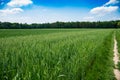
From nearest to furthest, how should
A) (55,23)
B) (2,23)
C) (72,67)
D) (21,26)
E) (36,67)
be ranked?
(36,67) < (72,67) < (2,23) < (21,26) < (55,23)

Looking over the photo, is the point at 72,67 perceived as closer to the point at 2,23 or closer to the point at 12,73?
the point at 12,73

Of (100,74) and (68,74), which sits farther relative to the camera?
(100,74)

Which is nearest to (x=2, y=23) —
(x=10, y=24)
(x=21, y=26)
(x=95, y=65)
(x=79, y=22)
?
(x=10, y=24)

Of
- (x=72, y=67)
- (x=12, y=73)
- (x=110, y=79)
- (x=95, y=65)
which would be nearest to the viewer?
(x=12, y=73)

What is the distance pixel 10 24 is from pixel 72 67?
12009cm

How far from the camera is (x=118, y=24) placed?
463ft

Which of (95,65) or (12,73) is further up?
(12,73)

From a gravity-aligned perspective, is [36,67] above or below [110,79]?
above

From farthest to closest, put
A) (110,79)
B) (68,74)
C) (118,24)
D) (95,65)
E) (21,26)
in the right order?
(118,24) → (21,26) → (95,65) → (110,79) → (68,74)

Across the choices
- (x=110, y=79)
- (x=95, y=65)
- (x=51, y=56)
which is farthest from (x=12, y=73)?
(x=95, y=65)

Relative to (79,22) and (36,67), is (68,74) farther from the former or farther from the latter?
(79,22)

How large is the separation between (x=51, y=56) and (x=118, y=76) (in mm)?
4347

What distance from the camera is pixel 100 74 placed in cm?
826

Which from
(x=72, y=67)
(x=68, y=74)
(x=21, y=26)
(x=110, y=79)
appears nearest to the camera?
(x=68, y=74)
